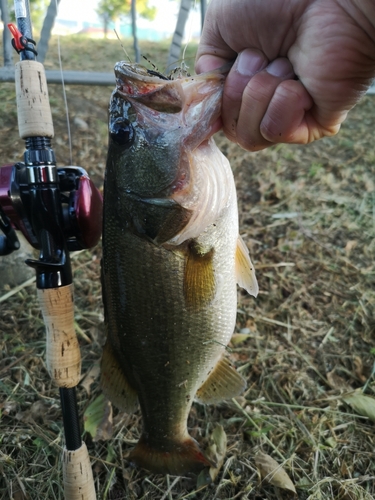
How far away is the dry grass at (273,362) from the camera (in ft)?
6.55

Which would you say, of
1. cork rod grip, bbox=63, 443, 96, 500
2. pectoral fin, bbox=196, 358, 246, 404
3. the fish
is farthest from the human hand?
cork rod grip, bbox=63, 443, 96, 500

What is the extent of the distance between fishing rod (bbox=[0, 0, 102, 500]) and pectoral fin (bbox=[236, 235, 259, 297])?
601mm

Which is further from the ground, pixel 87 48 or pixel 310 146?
pixel 87 48

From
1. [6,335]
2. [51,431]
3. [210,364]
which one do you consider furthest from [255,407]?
[6,335]

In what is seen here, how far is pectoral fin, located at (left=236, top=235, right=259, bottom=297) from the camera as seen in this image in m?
1.76

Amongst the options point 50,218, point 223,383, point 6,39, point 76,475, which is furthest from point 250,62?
point 6,39

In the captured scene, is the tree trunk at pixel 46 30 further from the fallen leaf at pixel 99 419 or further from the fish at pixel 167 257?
the fallen leaf at pixel 99 419

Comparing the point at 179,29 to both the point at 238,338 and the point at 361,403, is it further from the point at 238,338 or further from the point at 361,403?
the point at 361,403

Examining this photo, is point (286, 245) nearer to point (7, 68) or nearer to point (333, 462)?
point (333, 462)

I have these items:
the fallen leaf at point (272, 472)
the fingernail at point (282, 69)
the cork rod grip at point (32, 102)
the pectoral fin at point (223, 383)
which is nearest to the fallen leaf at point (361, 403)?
the fallen leaf at point (272, 472)

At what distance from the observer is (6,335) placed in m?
2.50

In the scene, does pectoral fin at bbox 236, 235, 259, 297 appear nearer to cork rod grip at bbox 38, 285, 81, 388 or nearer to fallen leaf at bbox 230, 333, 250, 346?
cork rod grip at bbox 38, 285, 81, 388

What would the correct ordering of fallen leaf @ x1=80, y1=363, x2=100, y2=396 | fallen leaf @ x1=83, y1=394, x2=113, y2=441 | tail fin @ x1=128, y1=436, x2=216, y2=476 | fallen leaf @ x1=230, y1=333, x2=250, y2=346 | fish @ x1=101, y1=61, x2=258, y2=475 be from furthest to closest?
fallen leaf @ x1=230, y1=333, x2=250, y2=346 < fallen leaf @ x1=80, y1=363, x2=100, y2=396 < fallen leaf @ x1=83, y1=394, x2=113, y2=441 < tail fin @ x1=128, y1=436, x2=216, y2=476 < fish @ x1=101, y1=61, x2=258, y2=475

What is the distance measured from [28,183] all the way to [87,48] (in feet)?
20.9
